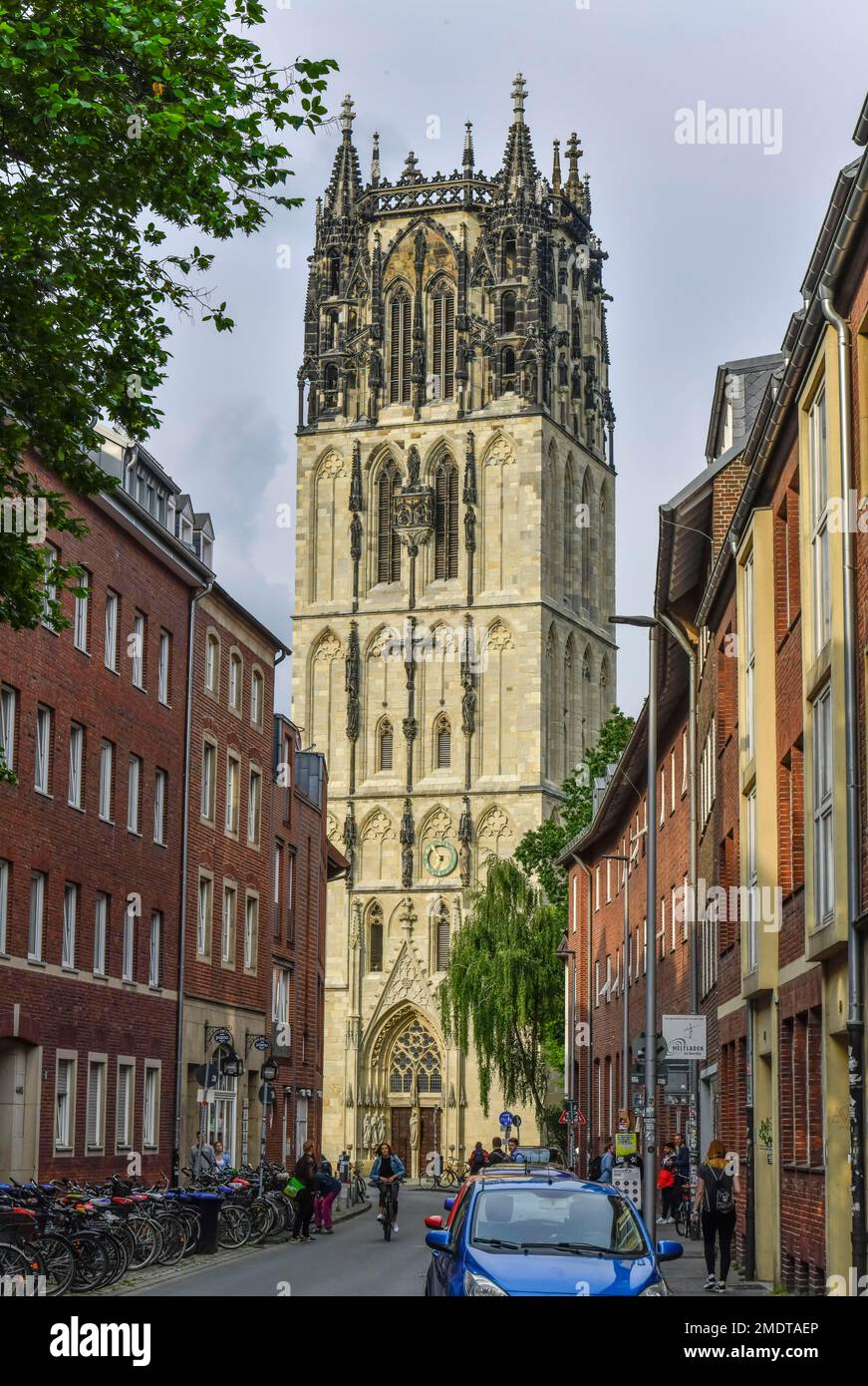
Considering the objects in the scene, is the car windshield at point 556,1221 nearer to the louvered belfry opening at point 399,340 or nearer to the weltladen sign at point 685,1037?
the weltladen sign at point 685,1037

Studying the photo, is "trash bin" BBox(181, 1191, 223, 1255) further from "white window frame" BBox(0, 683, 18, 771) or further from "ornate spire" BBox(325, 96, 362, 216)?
"ornate spire" BBox(325, 96, 362, 216)

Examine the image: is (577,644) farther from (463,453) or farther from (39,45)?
(39,45)

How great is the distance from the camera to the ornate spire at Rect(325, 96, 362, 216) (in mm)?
104438

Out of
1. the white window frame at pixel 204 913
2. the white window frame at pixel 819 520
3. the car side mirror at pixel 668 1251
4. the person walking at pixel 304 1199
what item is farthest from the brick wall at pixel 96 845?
the car side mirror at pixel 668 1251

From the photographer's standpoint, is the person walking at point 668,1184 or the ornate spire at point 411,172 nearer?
the person walking at point 668,1184

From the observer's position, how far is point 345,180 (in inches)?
4119

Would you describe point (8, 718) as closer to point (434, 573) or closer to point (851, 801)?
point (851, 801)

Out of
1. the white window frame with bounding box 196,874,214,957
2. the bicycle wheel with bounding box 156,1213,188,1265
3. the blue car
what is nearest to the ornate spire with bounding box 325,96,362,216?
the white window frame with bounding box 196,874,214,957

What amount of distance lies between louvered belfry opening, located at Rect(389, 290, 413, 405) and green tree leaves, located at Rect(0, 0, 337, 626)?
83.0 meters

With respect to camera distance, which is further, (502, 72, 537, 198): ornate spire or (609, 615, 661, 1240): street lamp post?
(502, 72, 537, 198): ornate spire

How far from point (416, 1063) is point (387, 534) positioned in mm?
23283

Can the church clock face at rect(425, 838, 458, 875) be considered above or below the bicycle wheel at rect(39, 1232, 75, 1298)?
above

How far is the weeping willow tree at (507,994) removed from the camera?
7344cm

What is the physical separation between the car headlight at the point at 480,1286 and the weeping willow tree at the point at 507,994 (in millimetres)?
58324
